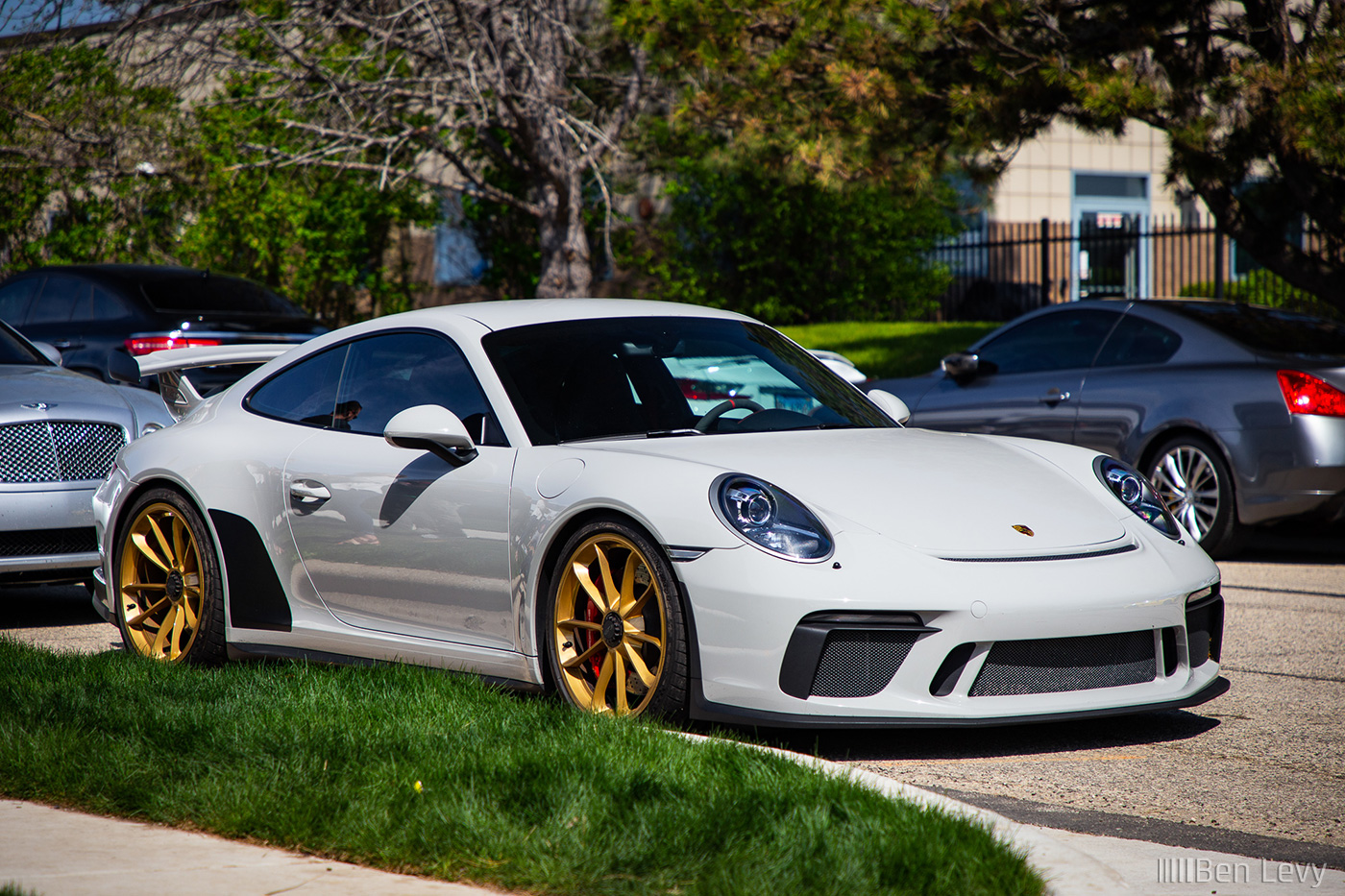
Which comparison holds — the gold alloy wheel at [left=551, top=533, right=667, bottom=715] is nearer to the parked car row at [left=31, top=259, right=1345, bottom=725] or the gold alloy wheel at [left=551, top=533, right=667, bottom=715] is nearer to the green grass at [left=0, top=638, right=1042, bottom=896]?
the parked car row at [left=31, top=259, right=1345, bottom=725]

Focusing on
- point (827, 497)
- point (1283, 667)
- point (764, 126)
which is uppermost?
point (764, 126)

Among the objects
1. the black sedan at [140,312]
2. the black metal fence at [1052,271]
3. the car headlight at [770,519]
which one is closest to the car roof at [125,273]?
the black sedan at [140,312]

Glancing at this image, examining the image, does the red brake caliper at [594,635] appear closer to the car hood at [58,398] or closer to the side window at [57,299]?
the car hood at [58,398]

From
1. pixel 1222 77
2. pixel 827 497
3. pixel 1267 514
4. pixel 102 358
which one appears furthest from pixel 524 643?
pixel 1222 77

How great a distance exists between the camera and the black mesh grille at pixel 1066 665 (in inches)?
173

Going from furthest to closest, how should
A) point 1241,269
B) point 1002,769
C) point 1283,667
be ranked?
point 1241,269 < point 1283,667 < point 1002,769

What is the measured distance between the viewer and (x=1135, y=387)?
366 inches

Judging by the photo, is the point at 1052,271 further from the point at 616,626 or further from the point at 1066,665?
the point at 616,626

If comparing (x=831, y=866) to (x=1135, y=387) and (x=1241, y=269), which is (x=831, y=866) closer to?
(x=1135, y=387)

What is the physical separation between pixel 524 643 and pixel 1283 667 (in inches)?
121

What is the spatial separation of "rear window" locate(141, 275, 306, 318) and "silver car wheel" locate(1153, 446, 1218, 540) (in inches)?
262

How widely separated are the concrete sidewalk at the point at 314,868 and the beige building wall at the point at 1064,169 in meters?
29.2

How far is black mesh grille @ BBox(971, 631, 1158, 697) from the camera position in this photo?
4387 mm

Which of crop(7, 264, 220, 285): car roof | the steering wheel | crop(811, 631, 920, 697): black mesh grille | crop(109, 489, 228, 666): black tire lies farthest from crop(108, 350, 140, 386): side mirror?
crop(811, 631, 920, 697): black mesh grille
